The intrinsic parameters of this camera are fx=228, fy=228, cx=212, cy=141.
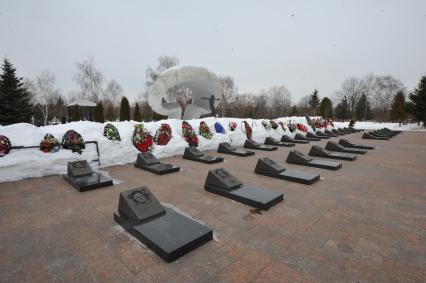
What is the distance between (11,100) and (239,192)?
27.5 meters

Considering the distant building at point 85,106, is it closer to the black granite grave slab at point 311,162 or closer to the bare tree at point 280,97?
the black granite grave slab at point 311,162

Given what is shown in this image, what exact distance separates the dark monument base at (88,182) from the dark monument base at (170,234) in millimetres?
2027

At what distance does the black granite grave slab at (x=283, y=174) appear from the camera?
547 centimetres

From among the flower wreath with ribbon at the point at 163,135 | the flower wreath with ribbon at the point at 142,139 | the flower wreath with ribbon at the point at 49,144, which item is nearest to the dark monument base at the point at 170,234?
the flower wreath with ribbon at the point at 49,144

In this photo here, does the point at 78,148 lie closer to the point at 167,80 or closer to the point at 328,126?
the point at 167,80

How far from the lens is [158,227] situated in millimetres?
3008

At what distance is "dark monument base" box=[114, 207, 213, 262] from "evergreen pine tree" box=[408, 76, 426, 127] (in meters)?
37.6

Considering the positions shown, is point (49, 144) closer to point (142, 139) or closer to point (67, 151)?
point (67, 151)

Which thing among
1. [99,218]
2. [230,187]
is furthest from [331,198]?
[99,218]

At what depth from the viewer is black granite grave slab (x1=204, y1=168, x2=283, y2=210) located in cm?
406

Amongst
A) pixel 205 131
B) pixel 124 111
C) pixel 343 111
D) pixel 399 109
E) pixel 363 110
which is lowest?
pixel 205 131

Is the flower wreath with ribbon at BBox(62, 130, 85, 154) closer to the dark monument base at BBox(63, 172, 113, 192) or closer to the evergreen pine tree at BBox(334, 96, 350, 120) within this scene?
the dark monument base at BBox(63, 172, 113, 192)

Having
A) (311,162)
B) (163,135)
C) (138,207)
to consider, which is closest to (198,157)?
(163,135)

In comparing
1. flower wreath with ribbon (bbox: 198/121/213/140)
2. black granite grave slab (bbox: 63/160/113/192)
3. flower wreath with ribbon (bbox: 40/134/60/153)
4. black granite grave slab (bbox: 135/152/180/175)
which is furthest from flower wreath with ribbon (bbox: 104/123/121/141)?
flower wreath with ribbon (bbox: 198/121/213/140)
